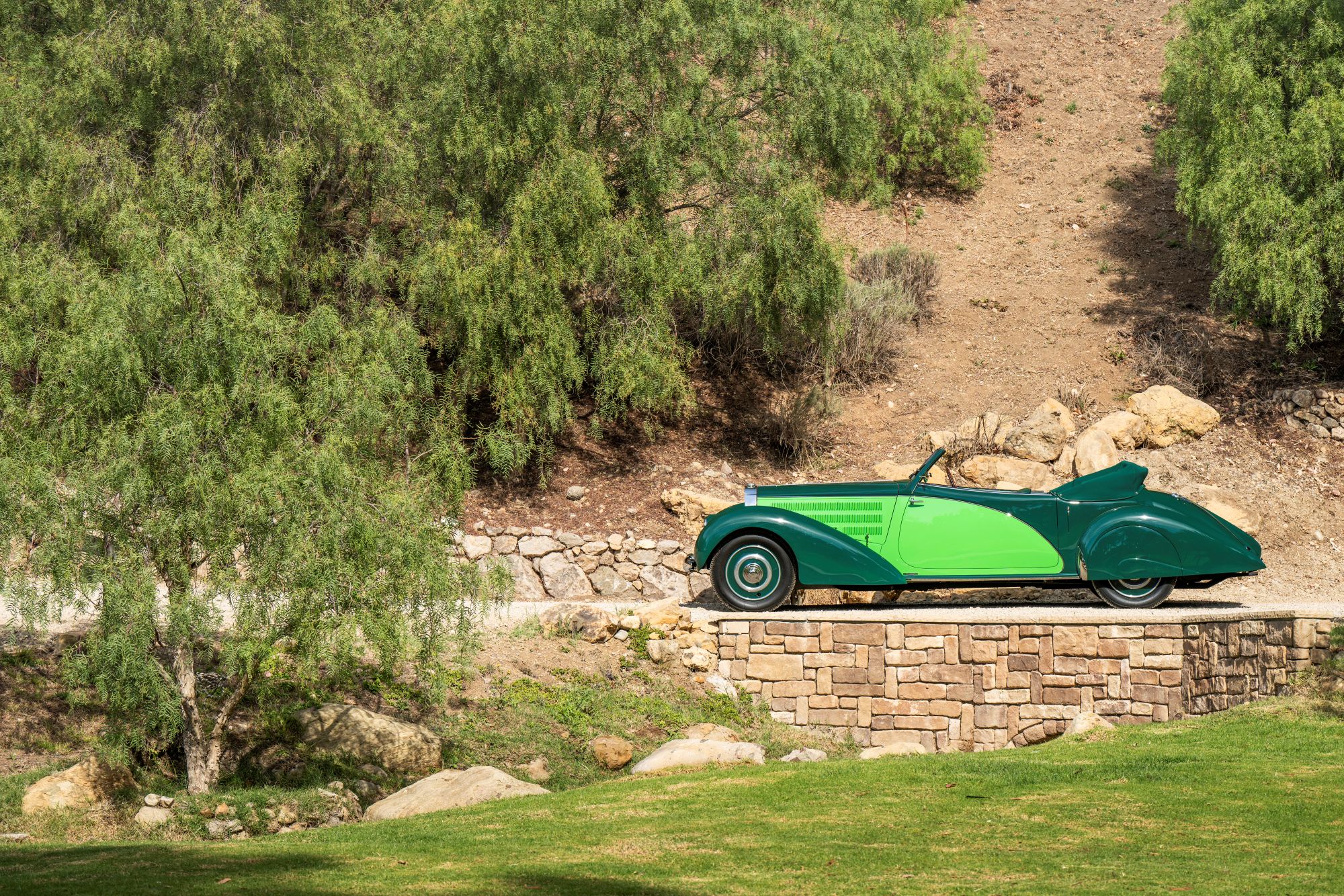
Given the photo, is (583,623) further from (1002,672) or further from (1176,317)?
(1176,317)

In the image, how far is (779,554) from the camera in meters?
12.5

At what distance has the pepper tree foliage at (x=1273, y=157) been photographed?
63.5ft

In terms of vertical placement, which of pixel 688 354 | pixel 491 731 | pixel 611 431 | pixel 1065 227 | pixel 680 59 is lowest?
pixel 491 731

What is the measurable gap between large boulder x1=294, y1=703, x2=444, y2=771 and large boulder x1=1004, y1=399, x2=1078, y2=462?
1082 cm

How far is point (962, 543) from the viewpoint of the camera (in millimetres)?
12188

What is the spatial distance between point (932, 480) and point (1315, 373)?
7352mm

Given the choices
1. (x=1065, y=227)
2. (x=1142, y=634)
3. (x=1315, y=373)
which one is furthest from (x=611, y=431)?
(x=1065, y=227)

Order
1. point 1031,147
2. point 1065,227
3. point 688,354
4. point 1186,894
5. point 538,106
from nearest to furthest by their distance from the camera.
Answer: point 1186,894 → point 538,106 → point 688,354 → point 1065,227 → point 1031,147

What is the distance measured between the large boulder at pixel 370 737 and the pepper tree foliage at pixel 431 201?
2.14 feet

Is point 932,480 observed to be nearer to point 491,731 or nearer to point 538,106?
point 538,106

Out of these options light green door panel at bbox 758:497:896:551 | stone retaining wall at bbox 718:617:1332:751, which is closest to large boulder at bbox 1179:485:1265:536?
stone retaining wall at bbox 718:617:1332:751

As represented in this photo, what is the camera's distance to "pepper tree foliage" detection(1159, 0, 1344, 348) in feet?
63.5

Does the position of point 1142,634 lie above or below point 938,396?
below

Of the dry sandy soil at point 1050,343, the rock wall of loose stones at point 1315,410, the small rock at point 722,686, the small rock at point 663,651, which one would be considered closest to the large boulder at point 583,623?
the small rock at point 663,651
